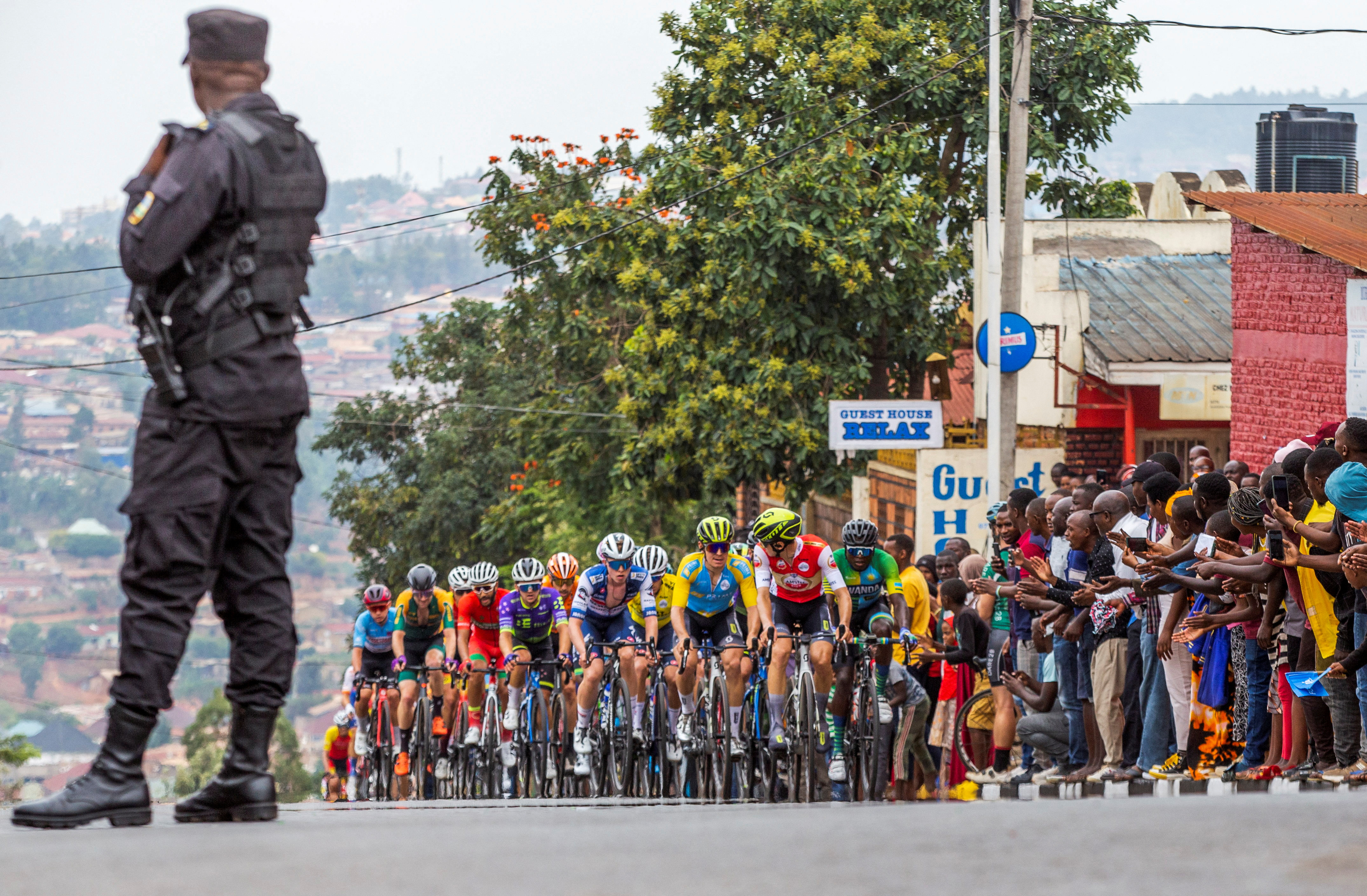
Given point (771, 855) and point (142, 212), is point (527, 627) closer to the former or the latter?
point (142, 212)

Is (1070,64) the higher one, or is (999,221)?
(1070,64)

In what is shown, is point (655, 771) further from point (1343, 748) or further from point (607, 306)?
point (607, 306)

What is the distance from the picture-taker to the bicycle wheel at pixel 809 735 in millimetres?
12289

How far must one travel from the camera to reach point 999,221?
21.1 metres

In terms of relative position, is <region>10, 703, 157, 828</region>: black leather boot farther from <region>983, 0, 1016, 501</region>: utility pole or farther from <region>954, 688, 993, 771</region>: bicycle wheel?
<region>983, 0, 1016, 501</region>: utility pole

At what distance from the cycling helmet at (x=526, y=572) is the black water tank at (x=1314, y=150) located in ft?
64.8

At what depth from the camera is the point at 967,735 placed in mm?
12367

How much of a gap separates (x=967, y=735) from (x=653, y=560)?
12.1 feet

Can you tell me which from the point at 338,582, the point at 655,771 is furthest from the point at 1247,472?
the point at 338,582

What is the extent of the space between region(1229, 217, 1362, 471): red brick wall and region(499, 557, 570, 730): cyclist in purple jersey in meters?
8.75

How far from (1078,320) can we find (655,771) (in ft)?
43.0

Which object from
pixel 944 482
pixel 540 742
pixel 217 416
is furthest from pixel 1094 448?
pixel 217 416

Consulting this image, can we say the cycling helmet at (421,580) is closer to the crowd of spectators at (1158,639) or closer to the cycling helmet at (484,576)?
the cycling helmet at (484,576)

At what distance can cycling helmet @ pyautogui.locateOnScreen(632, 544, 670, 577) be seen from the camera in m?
15.0
